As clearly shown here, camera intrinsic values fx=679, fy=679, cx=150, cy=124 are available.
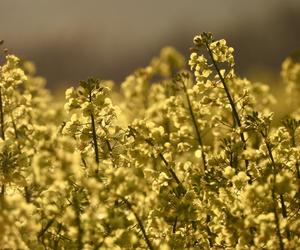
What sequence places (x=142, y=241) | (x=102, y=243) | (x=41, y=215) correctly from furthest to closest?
(x=142, y=241)
(x=41, y=215)
(x=102, y=243)

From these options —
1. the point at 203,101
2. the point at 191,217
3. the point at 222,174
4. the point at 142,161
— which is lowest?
the point at 191,217

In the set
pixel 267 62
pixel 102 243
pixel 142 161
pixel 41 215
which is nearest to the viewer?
pixel 102 243

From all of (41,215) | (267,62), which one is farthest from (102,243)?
(267,62)

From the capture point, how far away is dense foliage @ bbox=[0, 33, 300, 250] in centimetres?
409

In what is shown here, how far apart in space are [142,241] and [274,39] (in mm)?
45423

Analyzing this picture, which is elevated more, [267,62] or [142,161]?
[267,62]

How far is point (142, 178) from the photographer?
4574 mm

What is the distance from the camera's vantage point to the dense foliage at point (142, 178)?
409cm

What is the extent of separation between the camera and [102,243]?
4199 millimetres

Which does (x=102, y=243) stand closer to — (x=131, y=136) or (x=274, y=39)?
(x=131, y=136)

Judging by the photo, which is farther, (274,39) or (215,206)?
(274,39)

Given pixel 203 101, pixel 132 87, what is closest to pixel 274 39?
pixel 132 87

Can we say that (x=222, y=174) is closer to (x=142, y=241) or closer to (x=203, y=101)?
(x=142, y=241)

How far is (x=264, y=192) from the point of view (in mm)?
4289
